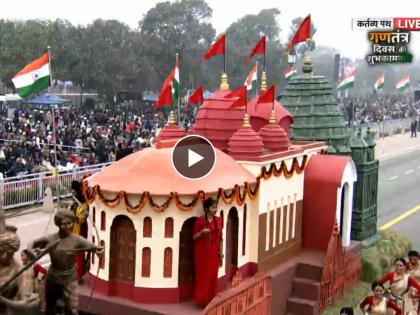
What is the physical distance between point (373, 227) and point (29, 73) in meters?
8.77

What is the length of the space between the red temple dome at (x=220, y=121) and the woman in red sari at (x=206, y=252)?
313 centimetres

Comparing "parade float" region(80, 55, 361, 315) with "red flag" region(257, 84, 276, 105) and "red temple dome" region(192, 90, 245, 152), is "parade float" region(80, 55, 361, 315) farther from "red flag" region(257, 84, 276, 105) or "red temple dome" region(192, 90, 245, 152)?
"red flag" region(257, 84, 276, 105)

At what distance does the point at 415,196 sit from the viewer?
2519cm

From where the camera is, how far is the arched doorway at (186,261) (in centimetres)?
984

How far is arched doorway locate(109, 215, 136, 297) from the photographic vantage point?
986 cm

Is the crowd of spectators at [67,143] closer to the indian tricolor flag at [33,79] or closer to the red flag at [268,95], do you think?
the indian tricolor flag at [33,79]

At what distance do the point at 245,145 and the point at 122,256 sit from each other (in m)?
3.07

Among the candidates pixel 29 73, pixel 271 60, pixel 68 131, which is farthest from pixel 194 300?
pixel 271 60

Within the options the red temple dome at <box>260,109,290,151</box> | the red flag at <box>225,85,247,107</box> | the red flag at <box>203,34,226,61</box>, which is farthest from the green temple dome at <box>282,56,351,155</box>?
the red flag at <box>225,85,247,107</box>

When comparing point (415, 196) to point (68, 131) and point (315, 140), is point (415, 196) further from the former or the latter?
point (68, 131)

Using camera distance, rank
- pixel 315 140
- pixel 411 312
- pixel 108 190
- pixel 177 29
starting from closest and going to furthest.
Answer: pixel 108 190 → pixel 411 312 → pixel 315 140 → pixel 177 29
